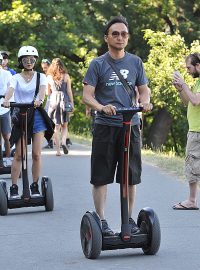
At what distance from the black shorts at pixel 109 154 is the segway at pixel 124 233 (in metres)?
0.16

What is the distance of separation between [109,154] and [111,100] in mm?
417

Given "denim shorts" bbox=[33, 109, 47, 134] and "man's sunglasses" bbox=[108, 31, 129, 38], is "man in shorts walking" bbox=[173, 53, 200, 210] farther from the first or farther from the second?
"man's sunglasses" bbox=[108, 31, 129, 38]

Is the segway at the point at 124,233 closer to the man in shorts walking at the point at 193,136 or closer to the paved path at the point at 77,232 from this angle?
the paved path at the point at 77,232

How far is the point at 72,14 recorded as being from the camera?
130 ft

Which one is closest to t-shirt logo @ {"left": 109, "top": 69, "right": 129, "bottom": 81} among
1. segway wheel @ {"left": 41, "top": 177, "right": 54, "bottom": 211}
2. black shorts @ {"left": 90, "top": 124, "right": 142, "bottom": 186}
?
black shorts @ {"left": 90, "top": 124, "right": 142, "bottom": 186}

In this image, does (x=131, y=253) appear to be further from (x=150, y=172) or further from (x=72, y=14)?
(x=72, y=14)

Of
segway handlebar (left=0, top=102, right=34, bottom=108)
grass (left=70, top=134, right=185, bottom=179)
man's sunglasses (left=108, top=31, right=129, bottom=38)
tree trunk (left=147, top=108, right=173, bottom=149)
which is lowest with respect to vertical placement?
tree trunk (left=147, top=108, right=173, bottom=149)

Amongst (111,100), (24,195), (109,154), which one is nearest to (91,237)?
(109,154)

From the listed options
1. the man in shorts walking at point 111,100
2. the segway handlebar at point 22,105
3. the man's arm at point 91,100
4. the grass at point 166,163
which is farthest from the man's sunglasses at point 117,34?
the grass at point 166,163

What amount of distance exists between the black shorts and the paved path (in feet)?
1.96

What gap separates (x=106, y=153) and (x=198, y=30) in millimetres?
33434

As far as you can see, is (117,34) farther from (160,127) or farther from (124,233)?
(160,127)

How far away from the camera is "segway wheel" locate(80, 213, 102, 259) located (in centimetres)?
809

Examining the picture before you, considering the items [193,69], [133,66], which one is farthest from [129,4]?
[133,66]
